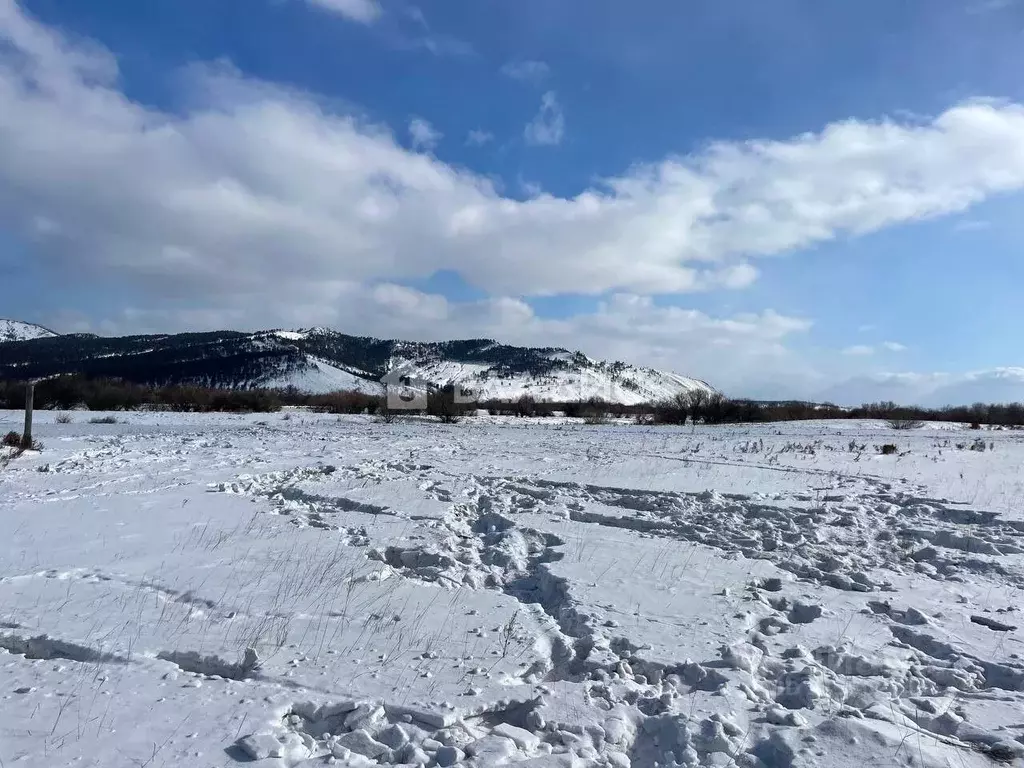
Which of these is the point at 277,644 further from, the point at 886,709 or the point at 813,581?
the point at 813,581

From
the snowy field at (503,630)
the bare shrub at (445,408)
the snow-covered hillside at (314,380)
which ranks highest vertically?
the snow-covered hillside at (314,380)

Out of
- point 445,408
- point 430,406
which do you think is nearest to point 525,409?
point 430,406

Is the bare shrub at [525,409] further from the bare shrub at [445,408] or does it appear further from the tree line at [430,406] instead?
the bare shrub at [445,408]

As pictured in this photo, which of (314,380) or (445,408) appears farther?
(314,380)

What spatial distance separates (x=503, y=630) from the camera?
19.8ft

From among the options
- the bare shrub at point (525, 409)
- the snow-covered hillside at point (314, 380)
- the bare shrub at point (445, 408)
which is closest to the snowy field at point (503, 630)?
the bare shrub at point (445, 408)

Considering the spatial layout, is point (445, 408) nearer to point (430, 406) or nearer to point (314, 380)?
point (430, 406)

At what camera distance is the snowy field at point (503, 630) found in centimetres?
413

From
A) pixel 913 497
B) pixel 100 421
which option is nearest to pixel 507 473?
pixel 913 497

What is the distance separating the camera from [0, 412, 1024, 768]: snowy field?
4.13 metres

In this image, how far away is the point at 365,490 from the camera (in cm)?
1390

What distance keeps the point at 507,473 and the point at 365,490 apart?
4.75 meters

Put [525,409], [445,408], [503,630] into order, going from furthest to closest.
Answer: [525,409]
[445,408]
[503,630]

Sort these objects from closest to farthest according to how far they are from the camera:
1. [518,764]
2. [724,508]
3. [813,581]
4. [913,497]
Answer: [518,764] → [813,581] → [724,508] → [913,497]
